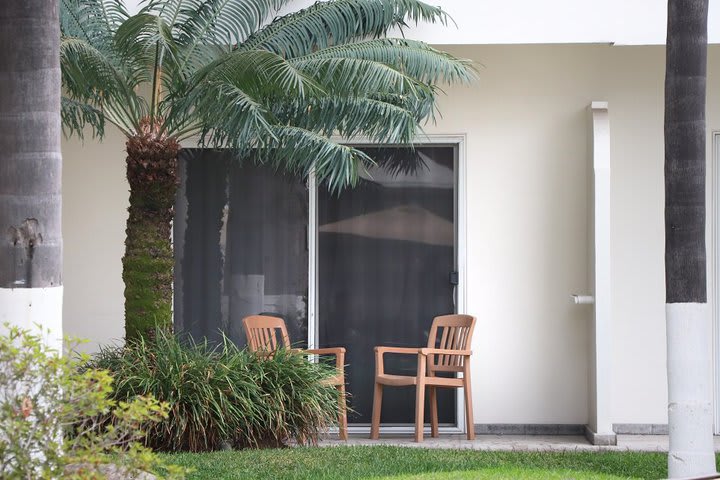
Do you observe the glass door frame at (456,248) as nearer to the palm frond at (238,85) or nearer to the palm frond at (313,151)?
the palm frond at (313,151)

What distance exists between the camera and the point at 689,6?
19.5 feet

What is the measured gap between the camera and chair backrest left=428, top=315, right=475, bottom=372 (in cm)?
887

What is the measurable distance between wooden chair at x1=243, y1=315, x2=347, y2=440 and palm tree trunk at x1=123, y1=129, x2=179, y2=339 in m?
0.78

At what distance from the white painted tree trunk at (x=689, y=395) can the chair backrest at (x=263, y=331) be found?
335 cm

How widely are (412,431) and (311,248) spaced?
5.98ft

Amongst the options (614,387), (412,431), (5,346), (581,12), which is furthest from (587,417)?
(5,346)

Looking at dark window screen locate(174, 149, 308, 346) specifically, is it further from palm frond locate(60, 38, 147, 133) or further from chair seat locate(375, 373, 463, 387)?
palm frond locate(60, 38, 147, 133)

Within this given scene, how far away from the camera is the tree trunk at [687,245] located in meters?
5.86

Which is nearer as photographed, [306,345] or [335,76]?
[335,76]

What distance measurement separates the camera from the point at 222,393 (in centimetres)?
733

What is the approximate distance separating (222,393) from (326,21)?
298cm

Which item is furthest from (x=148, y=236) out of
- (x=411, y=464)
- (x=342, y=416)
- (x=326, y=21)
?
(x=411, y=464)

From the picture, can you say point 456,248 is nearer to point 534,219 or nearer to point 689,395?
point 534,219

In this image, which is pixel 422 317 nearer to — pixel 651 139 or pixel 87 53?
pixel 651 139
